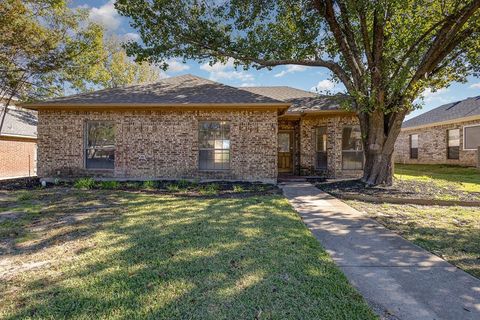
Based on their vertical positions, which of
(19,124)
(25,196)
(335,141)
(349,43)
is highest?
(349,43)

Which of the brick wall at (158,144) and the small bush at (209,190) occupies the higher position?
the brick wall at (158,144)

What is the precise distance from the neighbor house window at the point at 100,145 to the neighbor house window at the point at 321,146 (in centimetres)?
888

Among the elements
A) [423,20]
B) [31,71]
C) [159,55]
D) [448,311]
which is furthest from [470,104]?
[31,71]

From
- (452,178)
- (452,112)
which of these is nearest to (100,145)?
(452,178)

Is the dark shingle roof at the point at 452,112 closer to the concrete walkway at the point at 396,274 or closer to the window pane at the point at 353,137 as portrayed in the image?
the window pane at the point at 353,137

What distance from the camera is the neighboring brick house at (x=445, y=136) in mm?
16844

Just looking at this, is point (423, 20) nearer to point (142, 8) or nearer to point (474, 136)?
point (142, 8)

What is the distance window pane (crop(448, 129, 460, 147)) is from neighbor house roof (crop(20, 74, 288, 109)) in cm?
1470

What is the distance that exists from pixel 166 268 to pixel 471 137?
20.5 meters

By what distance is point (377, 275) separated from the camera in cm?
320

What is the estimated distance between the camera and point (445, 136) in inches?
746

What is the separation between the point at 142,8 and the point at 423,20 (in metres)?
9.61

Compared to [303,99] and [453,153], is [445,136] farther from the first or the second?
[303,99]

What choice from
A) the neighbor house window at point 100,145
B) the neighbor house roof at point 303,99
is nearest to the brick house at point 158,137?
the neighbor house window at point 100,145
